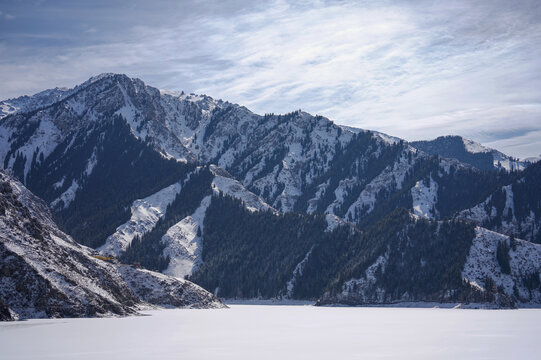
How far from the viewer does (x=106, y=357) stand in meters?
67.4

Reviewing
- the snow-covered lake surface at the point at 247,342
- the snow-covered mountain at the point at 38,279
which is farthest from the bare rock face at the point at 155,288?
the snow-covered lake surface at the point at 247,342

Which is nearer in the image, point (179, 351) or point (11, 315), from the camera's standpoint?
point (179, 351)

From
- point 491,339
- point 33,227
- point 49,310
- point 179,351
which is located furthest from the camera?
Result: point 33,227

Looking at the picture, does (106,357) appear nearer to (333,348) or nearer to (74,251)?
(333,348)

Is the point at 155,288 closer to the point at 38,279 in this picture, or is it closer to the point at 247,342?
the point at 38,279

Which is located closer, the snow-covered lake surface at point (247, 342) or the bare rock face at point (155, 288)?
the snow-covered lake surface at point (247, 342)

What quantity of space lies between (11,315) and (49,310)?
29.1 ft

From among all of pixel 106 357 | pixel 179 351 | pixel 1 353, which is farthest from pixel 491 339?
pixel 1 353

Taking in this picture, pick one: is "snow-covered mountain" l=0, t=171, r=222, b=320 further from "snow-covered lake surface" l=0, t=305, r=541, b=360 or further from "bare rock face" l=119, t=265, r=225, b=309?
"bare rock face" l=119, t=265, r=225, b=309

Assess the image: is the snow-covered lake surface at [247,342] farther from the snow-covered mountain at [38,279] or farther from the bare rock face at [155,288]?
the bare rock face at [155,288]

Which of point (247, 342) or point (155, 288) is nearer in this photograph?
point (247, 342)

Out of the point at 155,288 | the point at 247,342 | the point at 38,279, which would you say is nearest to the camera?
the point at 247,342

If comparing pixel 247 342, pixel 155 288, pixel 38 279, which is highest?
pixel 38 279

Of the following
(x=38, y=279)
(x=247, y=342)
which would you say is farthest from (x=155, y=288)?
(x=247, y=342)
